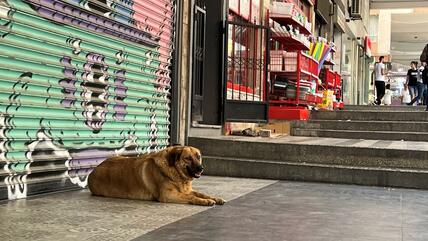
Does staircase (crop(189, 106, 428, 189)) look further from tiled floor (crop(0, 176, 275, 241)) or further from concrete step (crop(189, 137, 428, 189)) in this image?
tiled floor (crop(0, 176, 275, 241))

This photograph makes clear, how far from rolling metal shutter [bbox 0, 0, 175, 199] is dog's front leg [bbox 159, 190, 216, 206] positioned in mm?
1220

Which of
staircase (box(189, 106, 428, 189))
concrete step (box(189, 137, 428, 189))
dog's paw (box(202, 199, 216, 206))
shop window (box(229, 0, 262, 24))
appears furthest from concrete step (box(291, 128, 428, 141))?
dog's paw (box(202, 199, 216, 206))

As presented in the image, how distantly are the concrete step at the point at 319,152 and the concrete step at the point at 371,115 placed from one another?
371 cm

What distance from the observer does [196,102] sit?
30.6 feet

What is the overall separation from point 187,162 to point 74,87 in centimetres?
165

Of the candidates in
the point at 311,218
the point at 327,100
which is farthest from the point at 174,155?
the point at 327,100

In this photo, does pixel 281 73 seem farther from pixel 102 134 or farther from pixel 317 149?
pixel 102 134

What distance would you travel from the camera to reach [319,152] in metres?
8.04

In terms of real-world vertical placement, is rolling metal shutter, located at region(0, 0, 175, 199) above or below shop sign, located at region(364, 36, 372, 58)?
below

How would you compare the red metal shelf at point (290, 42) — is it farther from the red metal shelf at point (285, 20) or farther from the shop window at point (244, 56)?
the shop window at point (244, 56)

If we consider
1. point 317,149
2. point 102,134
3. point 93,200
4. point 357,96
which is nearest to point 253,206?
point 93,200

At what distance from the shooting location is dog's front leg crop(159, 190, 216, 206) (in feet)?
17.8

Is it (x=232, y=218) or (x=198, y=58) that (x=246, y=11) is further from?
(x=232, y=218)

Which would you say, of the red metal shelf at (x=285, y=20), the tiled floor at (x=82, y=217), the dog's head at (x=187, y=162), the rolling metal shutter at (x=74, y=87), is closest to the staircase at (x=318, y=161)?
the rolling metal shutter at (x=74, y=87)
